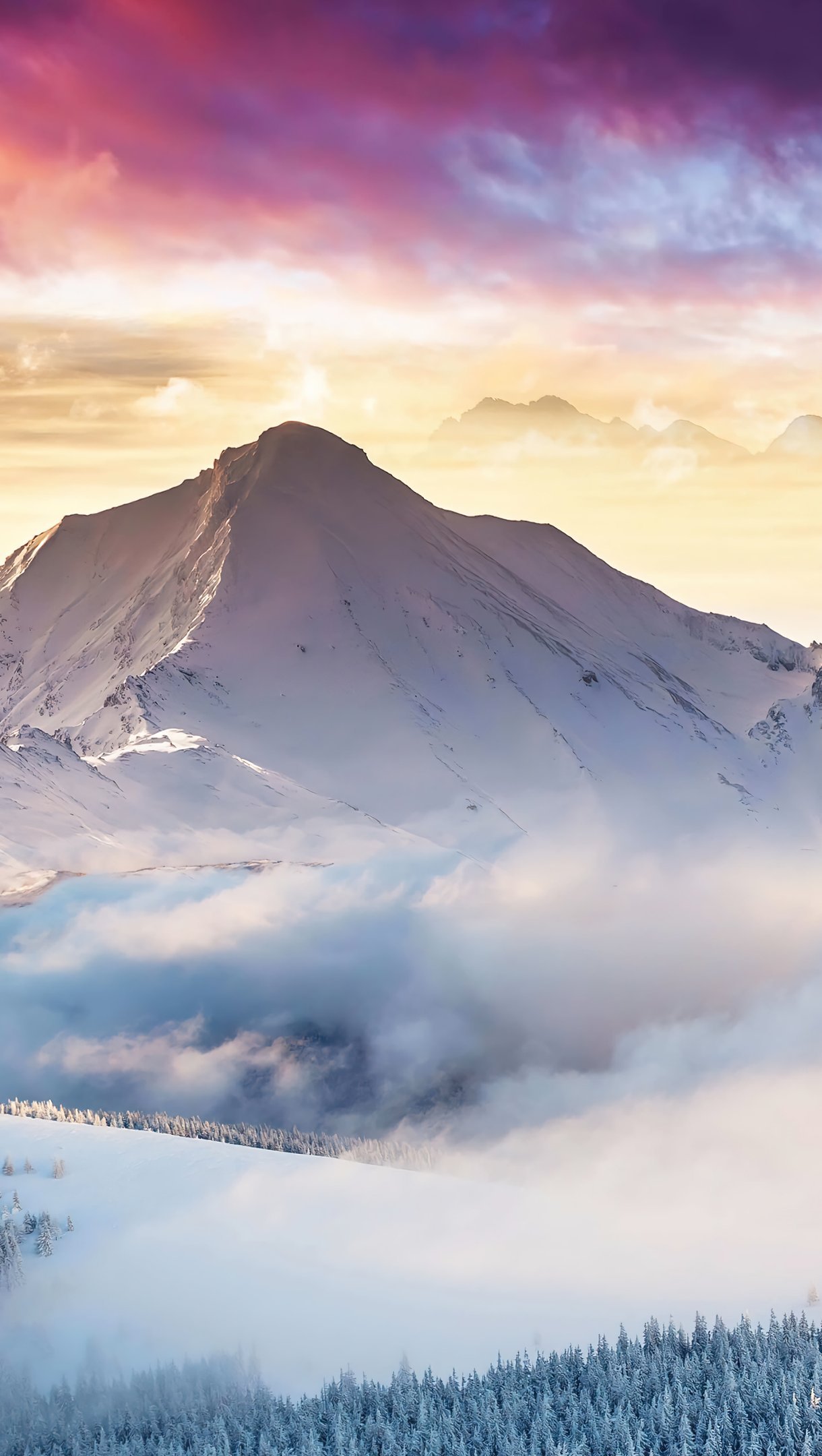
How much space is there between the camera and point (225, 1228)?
561 ft

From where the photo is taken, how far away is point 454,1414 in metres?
145

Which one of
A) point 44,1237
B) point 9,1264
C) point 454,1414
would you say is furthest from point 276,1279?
A: point 9,1264

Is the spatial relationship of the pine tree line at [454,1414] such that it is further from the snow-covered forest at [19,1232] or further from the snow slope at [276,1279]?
the snow-covered forest at [19,1232]

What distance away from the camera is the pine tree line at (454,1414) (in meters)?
138

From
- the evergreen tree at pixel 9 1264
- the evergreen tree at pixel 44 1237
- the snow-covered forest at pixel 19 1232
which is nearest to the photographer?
the evergreen tree at pixel 9 1264

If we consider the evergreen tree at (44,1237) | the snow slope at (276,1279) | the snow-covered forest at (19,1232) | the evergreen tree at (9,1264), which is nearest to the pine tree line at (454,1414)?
the snow slope at (276,1279)

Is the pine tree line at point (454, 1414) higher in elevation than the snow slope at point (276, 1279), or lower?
lower

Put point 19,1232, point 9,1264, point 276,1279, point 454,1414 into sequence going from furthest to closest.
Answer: point 276,1279 < point 19,1232 < point 454,1414 < point 9,1264

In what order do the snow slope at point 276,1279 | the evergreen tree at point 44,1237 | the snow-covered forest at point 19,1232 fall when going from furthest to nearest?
the snow slope at point 276,1279
the evergreen tree at point 44,1237
the snow-covered forest at point 19,1232

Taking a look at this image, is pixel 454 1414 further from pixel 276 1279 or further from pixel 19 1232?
pixel 19 1232

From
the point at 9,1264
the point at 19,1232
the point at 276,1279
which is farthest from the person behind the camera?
the point at 276,1279

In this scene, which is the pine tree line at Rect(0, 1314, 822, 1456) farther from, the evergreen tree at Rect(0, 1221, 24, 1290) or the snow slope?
the evergreen tree at Rect(0, 1221, 24, 1290)

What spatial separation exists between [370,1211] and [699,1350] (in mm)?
46409

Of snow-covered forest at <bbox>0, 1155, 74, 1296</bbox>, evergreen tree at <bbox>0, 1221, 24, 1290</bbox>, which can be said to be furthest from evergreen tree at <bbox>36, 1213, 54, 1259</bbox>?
evergreen tree at <bbox>0, 1221, 24, 1290</bbox>
